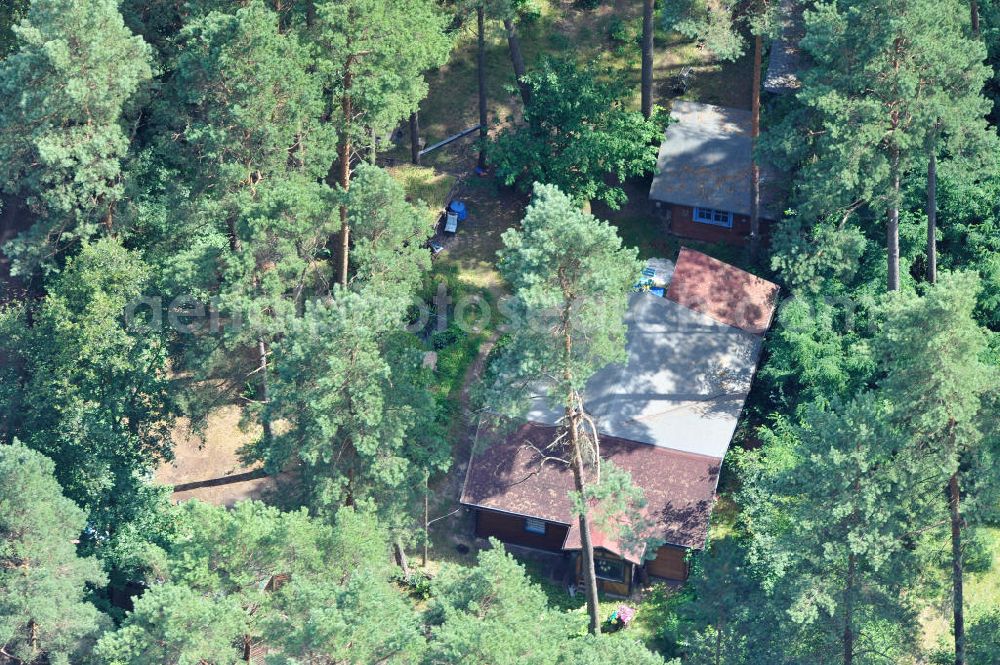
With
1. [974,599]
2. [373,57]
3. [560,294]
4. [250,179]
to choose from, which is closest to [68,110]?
[250,179]

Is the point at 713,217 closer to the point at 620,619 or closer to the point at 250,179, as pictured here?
the point at 620,619

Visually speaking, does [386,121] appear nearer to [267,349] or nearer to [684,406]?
[267,349]

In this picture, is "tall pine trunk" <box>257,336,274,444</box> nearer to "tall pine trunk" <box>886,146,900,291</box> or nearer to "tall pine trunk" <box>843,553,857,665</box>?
"tall pine trunk" <box>843,553,857,665</box>

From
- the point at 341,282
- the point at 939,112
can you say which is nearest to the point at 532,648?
the point at 341,282

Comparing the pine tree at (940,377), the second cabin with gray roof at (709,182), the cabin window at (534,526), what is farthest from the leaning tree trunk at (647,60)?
the pine tree at (940,377)

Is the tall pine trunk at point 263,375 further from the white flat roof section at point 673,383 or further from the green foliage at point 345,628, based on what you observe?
the white flat roof section at point 673,383

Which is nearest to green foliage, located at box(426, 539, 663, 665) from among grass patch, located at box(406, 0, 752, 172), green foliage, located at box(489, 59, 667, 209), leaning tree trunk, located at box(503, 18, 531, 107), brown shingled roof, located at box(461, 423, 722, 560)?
brown shingled roof, located at box(461, 423, 722, 560)
